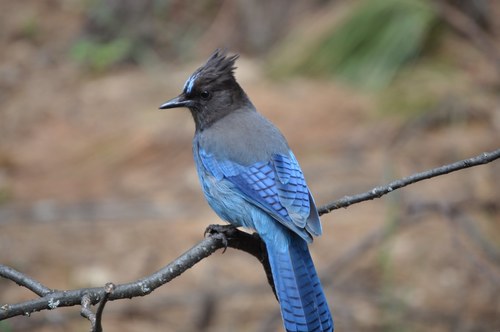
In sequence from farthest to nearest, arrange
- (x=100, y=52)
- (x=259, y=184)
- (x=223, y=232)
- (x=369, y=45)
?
(x=100, y=52), (x=369, y=45), (x=259, y=184), (x=223, y=232)

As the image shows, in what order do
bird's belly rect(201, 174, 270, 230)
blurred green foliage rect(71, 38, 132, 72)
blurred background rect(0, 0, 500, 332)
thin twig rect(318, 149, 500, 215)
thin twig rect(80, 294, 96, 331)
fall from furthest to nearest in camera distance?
blurred green foliage rect(71, 38, 132, 72)
blurred background rect(0, 0, 500, 332)
bird's belly rect(201, 174, 270, 230)
thin twig rect(318, 149, 500, 215)
thin twig rect(80, 294, 96, 331)

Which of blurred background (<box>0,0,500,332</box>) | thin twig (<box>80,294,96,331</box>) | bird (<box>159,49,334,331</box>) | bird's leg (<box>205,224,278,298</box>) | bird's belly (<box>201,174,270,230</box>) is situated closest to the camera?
thin twig (<box>80,294,96,331</box>)

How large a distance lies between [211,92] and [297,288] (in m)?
1.24

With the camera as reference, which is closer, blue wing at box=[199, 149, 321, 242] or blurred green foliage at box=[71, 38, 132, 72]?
blue wing at box=[199, 149, 321, 242]

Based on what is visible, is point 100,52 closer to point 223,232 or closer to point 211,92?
point 211,92

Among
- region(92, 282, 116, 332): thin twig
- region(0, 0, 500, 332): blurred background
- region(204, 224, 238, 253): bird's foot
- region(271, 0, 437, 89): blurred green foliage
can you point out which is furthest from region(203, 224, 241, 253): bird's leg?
region(271, 0, 437, 89): blurred green foliage

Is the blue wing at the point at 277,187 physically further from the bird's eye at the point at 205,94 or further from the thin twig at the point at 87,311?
the thin twig at the point at 87,311

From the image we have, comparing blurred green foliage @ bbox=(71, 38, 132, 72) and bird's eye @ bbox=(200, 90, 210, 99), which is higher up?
blurred green foliage @ bbox=(71, 38, 132, 72)

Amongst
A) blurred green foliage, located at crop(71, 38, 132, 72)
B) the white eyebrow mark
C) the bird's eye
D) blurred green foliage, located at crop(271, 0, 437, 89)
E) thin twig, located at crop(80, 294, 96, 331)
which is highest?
blurred green foliage, located at crop(71, 38, 132, 72)

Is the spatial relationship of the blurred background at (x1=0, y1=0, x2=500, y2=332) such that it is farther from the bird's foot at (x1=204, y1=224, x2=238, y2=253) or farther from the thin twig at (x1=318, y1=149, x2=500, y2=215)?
the thin twig at (x1=318, y1=149, x2=500, y2=215)

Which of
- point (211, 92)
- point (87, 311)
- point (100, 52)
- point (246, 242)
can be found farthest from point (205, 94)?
point (100, 52)

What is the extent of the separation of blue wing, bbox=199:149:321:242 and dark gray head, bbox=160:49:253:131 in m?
0.22

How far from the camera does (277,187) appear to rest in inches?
111

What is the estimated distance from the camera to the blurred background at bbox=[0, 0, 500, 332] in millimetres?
4656
